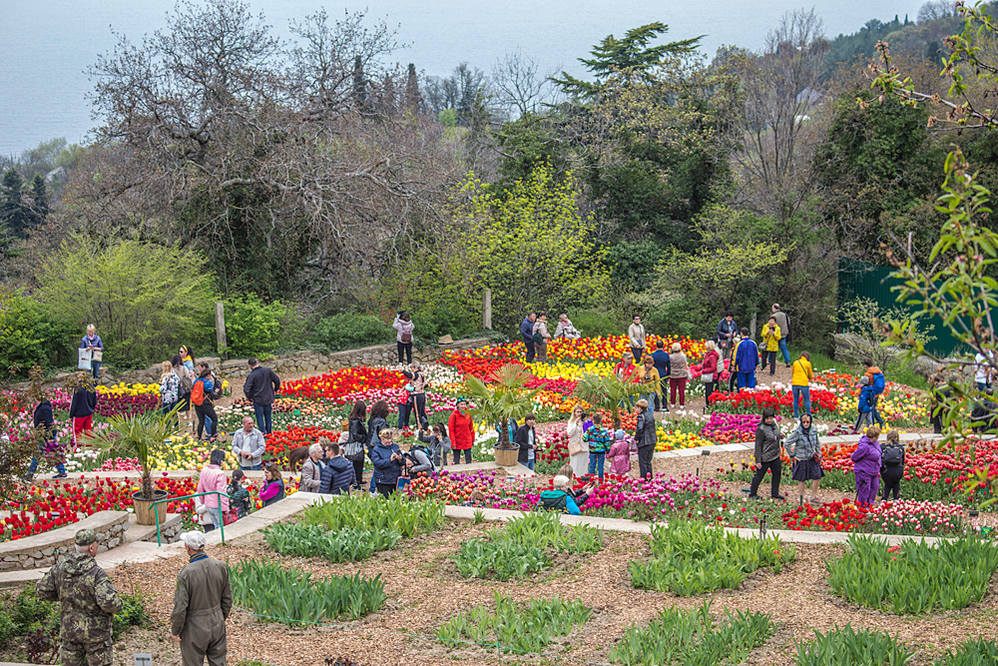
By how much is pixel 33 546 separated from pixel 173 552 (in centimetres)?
144

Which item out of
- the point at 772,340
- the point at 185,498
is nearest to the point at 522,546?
the point at 185,498

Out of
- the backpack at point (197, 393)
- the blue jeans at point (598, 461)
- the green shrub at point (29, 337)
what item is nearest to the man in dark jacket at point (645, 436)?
the blue jeans at point (598, 461)

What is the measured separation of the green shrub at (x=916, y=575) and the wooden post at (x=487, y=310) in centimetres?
1890

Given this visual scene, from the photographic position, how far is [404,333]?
23.1m

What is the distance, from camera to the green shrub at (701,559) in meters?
8.77

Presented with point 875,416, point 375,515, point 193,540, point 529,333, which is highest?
point 529,333

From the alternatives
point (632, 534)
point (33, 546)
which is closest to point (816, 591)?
point (632, 534)

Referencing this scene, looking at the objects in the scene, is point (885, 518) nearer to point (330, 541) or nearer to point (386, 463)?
point (386, 463)

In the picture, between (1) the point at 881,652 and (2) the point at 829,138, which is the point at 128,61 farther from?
(1) the point at 881,652

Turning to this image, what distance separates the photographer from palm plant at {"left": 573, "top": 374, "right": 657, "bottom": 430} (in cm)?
1584

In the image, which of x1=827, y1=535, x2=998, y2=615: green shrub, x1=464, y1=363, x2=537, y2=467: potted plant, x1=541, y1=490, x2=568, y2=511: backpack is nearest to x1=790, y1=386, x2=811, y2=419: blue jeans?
x1=464, y1=363, x2=537, y2=467: potted plant

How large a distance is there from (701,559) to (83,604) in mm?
5609

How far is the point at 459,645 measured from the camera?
7.88 meters

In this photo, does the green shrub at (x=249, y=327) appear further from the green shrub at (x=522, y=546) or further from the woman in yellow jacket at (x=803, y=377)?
the green shrub at (x=522, y=546)
